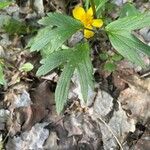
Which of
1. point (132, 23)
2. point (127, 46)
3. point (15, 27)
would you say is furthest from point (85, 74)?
point (15, 27)

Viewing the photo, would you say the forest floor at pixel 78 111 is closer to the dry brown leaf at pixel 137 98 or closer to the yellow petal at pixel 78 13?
the dry brown leaf at pixel 137 98

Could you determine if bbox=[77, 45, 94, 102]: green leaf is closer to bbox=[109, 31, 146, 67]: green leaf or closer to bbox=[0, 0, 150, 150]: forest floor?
bbox=[109, 31, 146, 67]: green leaf

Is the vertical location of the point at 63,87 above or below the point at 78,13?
below

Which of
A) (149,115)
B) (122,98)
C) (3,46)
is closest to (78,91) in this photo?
(122,98)

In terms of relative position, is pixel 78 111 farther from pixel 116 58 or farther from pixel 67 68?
pixel 67 68

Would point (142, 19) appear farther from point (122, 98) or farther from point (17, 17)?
point (17, 17)

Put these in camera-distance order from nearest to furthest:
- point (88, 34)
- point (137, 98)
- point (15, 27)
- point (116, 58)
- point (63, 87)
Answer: point (63, 87)
point (88, 34)
point (137, 98)
point (116, 58)
point (15, 27)

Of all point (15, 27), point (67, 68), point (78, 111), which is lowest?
point (78, 111)
